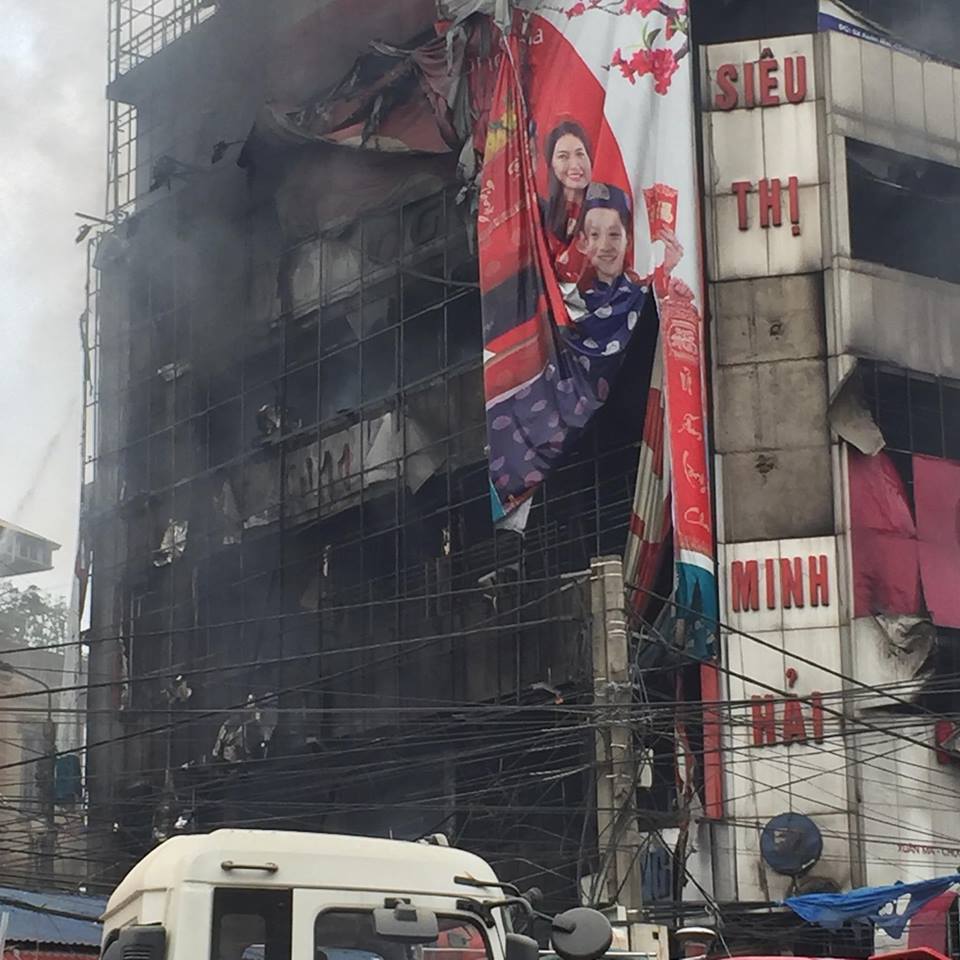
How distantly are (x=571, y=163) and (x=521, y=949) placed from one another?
22673mm

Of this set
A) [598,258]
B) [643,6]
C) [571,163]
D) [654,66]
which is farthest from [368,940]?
[643,6]

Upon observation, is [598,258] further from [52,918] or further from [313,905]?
[313,905]

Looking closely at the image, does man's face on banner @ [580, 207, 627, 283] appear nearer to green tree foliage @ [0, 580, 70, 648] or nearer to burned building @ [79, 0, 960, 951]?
burned building @ [79, 0, 960, 951]

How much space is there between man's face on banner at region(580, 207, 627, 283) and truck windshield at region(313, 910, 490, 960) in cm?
2154

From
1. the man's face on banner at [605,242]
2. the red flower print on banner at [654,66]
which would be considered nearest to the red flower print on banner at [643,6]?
the red flower print on banner at [654,66]

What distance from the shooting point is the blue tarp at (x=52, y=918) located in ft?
68.5

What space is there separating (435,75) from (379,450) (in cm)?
613

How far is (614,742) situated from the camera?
18.4m

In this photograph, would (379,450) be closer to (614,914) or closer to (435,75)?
(435,75)

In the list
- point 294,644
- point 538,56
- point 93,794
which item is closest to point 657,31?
point 538,56

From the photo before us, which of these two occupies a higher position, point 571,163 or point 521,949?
point 571,163

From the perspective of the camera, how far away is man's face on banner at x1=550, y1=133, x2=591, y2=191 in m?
29.1

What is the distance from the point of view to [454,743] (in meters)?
31.0

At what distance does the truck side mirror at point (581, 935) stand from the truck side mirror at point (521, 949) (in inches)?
10.5
